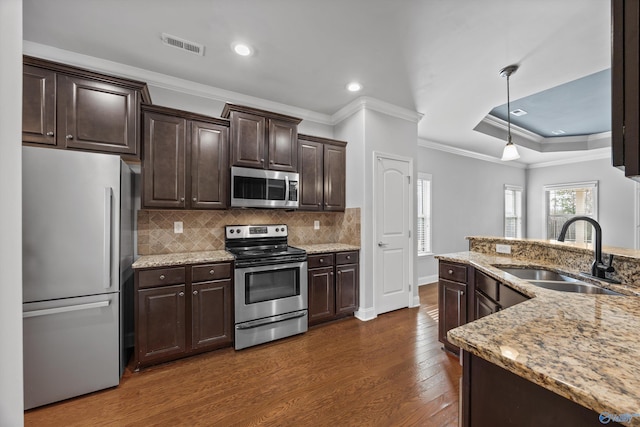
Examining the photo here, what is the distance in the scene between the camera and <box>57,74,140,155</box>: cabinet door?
2.07 meters

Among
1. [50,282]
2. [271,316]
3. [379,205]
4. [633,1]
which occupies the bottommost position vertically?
[271,316]

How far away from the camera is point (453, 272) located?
2.41 meters

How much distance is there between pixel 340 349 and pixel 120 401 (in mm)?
1816

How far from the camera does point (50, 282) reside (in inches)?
70.2

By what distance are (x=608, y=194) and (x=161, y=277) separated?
333 inches

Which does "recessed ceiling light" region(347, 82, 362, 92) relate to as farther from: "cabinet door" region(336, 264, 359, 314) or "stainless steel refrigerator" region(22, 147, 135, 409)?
"stainless steel refrigerator" region(22, 147, 135, 409)

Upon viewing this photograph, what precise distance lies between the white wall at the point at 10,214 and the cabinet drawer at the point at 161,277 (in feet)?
4.13

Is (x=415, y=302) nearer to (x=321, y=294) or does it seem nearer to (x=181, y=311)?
(x=321, y=294)

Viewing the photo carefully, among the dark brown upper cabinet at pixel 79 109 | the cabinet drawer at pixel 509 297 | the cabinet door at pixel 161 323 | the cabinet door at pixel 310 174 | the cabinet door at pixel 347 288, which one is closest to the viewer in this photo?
the cabinet drawer at pixel 509 297

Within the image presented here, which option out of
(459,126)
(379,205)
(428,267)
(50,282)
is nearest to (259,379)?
(50,282)

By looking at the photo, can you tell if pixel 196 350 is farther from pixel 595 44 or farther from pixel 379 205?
pixel 595 44

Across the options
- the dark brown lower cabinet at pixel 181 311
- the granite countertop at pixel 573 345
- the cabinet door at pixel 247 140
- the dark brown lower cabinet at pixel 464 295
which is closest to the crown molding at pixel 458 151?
the dark brown lower cabinet at pixel 464 295

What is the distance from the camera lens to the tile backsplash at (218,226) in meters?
2.72

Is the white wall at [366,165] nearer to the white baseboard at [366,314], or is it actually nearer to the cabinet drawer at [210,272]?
the white baseboard at [366,314]
